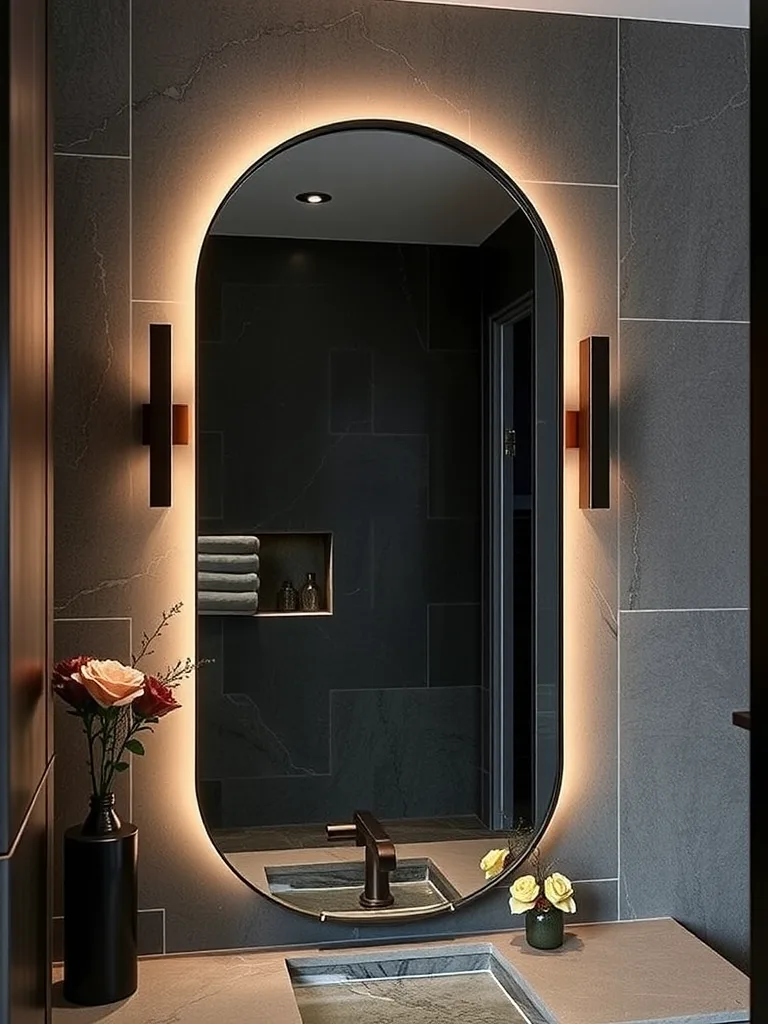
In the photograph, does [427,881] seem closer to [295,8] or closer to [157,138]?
[157,138]

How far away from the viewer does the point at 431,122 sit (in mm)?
1996

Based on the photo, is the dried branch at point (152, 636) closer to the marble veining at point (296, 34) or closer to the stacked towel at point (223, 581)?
the stacked towel at point (223, 581)

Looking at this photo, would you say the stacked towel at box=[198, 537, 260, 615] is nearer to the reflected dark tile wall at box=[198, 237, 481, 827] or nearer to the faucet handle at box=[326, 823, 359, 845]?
the reflected dark tile wall at box=[198, 237, 481, 827]

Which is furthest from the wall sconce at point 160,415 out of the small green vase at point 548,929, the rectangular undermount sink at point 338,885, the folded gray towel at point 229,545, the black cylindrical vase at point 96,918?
the small green vase at point 548,929

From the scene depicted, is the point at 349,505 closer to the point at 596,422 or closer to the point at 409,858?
the point at 596,422

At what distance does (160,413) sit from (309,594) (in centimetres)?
41

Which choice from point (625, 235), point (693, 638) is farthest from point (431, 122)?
point (693, 638)

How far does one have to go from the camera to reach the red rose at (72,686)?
1664 mm

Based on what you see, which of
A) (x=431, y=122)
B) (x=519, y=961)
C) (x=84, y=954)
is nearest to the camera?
(x=84, y=954)

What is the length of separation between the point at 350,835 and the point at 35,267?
3.67 feet

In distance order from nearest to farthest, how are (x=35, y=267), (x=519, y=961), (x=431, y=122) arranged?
(x=35, y=267) → (x=519, y=961) → (x=431, y=122)

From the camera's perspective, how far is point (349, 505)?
6.45ft

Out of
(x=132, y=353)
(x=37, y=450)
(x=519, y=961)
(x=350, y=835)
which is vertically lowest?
(x=519, y=961)

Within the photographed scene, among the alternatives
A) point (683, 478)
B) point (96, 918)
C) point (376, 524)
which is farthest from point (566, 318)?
point (96, 918)
